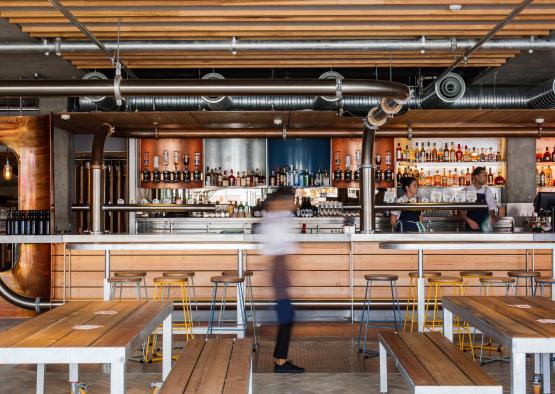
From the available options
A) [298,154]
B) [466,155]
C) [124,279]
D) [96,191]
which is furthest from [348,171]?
[124,279]

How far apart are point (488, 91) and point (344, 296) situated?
3788mm

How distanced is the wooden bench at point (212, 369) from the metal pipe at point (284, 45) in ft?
11.0

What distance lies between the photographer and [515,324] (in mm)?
3455

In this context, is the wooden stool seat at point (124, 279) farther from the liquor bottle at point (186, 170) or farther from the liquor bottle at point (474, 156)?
the liquor bottle at point (474, 156)

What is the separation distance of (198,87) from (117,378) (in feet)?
7.62

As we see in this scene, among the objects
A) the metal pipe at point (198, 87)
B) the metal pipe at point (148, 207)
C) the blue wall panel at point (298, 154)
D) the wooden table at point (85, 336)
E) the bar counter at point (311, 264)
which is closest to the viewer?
the wooden table at point (85, 336)

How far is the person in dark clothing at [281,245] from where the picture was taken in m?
5.36

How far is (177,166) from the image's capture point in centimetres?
1172

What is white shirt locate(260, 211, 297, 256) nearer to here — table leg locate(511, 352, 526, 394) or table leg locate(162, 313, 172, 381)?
table leg locate(162, 313, 172, 381)

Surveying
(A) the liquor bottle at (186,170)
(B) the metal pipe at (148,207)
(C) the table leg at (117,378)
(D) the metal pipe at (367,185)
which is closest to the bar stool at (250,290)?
(D) the metal pipe at (367,185)

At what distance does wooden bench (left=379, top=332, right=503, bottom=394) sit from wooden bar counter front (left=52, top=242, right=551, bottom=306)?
342 cm

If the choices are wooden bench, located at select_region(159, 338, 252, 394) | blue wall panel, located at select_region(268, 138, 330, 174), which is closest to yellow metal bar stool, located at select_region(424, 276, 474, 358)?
wooden bench, located at select_region(159, 338, 252, 394)

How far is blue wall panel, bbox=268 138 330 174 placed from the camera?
11828mm

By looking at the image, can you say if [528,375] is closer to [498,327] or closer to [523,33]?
[498,327]
